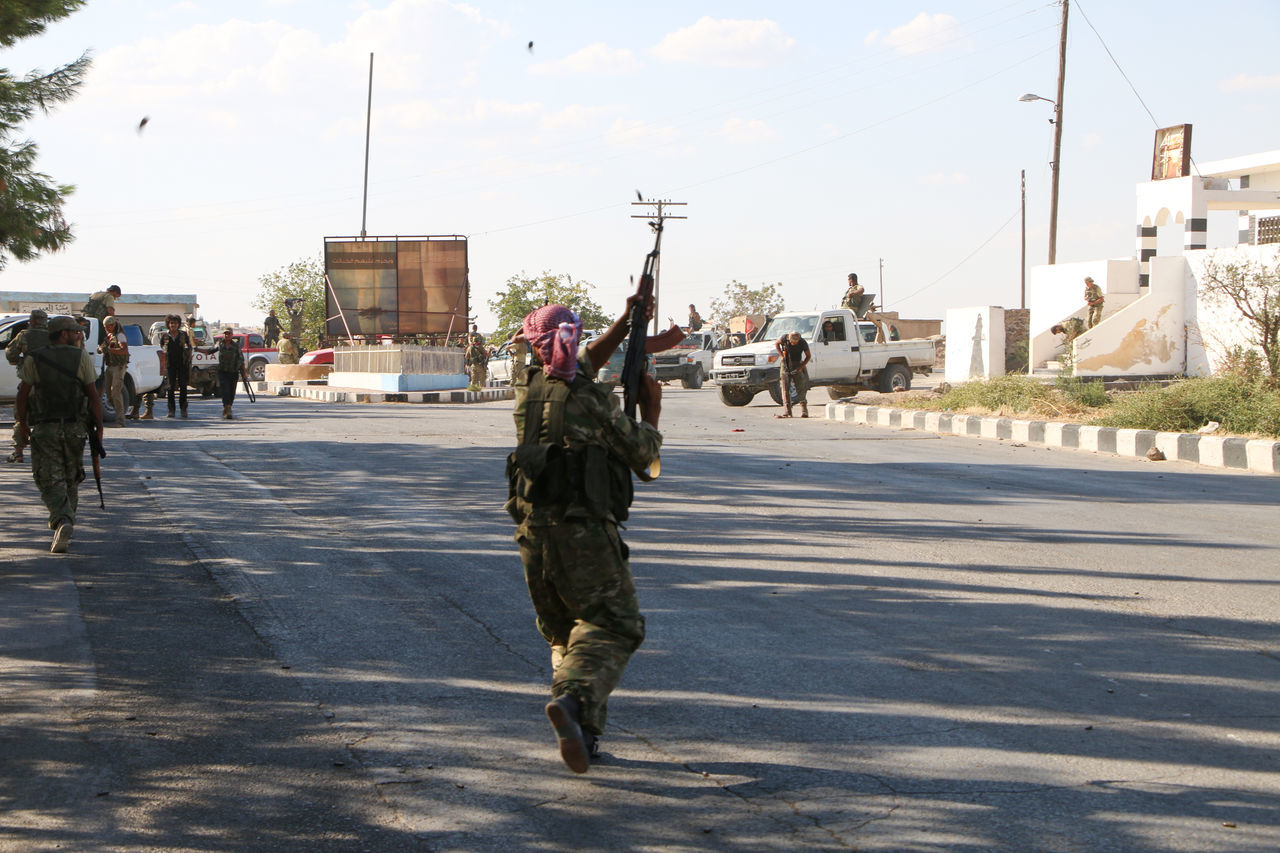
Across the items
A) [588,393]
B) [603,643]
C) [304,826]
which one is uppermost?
[588,393]

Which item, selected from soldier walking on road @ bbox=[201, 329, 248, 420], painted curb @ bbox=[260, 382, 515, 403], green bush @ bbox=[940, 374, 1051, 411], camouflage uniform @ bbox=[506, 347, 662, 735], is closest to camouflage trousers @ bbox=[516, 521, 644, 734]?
camouflage uniform @ bbox=[506, 347, 662, 735]

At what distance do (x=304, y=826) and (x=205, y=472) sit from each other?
9812 mm

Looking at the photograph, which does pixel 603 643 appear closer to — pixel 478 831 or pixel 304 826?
pixel 478 831

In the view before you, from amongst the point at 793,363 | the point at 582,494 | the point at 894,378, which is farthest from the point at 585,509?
the point at 894,378

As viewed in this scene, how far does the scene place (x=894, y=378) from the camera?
27.1 metres

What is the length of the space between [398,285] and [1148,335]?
1984 centimetres

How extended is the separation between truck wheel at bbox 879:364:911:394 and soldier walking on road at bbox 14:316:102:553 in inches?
809

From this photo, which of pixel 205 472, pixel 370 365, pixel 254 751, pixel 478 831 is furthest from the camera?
pixel 370 365

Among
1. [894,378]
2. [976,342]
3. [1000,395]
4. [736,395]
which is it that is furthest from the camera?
[976,342]

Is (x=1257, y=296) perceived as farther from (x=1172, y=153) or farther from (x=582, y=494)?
(x=582, y=494)

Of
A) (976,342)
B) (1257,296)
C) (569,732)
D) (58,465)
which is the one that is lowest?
(569,732)

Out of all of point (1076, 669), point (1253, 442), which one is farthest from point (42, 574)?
point (1253, 442)

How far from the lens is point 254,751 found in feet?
14.0

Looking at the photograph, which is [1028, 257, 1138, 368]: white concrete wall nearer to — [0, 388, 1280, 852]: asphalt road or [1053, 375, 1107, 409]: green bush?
[1053, 375, 1107, 409]: green bush
